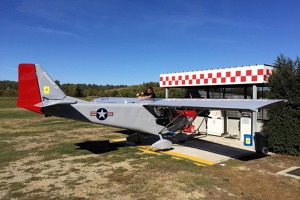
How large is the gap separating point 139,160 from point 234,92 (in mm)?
9286

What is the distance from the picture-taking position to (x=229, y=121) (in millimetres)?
13070

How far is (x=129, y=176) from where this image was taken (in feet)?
22.2

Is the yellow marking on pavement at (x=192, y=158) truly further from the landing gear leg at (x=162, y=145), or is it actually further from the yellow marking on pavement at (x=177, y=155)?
the landing gear leg at (x=162, y=145)

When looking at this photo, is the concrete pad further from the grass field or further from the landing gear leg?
the grass field

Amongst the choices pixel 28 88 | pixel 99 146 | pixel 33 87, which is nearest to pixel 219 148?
pixel 99 146

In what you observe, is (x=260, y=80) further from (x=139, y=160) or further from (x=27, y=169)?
(x=27, y=169)

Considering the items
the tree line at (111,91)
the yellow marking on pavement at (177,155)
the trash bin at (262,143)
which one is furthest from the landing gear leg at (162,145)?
the trash bin at (262,143)

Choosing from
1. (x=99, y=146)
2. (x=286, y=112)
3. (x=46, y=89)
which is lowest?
(x=99, y=146)

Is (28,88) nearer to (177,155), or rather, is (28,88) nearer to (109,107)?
(109,107)

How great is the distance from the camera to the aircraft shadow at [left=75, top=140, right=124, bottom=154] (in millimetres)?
9977

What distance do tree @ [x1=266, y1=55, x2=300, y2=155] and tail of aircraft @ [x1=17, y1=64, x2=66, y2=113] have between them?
862 centimetres

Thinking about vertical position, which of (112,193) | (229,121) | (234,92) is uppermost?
(234,92)

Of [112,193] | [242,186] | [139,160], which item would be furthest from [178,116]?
[112,193]

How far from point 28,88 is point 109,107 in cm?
303
